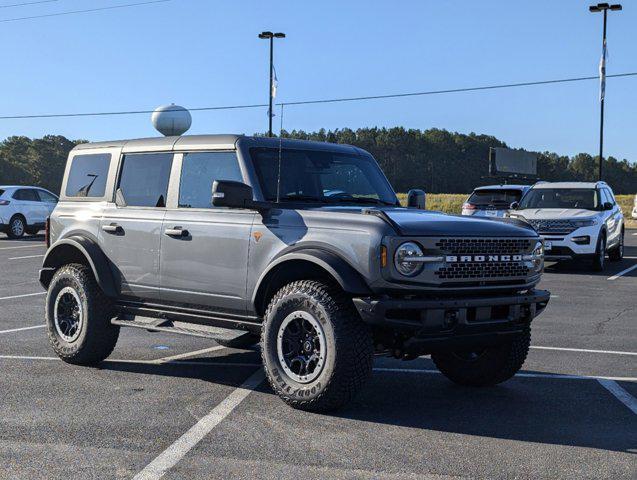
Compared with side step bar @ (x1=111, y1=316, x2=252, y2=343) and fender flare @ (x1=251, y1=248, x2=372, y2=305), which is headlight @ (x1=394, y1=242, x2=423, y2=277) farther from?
side step bar @ (x1=111, y1=316, x2=252, y2=343)

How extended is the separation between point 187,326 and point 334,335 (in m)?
1.73

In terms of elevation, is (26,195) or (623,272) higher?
(26,195)

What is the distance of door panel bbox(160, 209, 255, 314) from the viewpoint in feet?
21.3

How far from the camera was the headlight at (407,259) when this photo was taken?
5.64 metres

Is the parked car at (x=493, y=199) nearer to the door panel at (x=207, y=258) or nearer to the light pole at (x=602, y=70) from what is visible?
the door panel at (x=207, y=258)

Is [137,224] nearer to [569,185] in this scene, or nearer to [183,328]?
[183,328]

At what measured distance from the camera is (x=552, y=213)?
17516mm

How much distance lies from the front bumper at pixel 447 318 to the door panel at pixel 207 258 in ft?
4.18

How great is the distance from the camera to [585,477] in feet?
14.8

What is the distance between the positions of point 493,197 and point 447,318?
1560 cm

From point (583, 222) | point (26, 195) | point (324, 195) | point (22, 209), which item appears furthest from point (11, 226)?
point (324, 195)

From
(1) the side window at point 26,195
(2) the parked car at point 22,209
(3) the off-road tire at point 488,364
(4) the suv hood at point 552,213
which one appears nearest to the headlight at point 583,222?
(4) the suv hood at point 552,213

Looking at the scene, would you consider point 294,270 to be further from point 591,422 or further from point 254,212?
point 591,422

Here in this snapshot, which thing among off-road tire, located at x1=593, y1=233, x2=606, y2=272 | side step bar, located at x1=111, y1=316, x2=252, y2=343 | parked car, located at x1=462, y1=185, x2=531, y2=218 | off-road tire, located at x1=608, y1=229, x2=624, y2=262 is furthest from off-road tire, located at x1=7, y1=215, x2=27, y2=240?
side step bar, located at x1=111, y1=316, x2=252, y2=343
